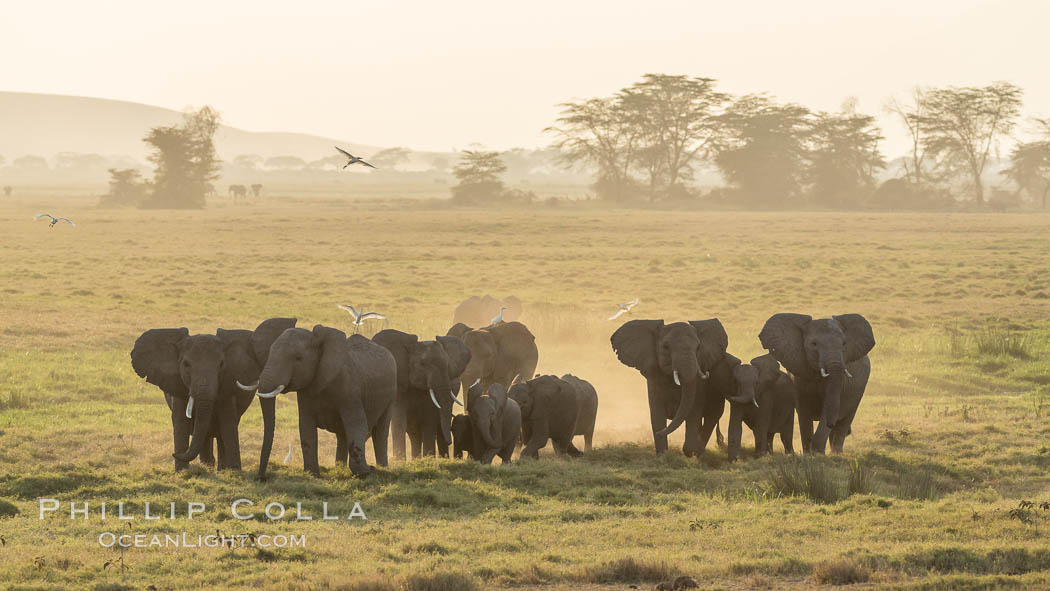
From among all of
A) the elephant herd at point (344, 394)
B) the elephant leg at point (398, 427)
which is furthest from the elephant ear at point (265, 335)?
the elephant leg at point (398, 427)

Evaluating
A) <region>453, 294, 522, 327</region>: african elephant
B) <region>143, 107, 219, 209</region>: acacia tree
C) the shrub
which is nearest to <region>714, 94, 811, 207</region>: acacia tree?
<region>143, 107, 219, 209</region>: acacia tree

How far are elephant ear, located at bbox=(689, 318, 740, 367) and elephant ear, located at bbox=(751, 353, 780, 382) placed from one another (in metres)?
0.49

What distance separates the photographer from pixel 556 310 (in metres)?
29.1

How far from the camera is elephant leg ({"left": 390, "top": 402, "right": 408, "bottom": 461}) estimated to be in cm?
1440

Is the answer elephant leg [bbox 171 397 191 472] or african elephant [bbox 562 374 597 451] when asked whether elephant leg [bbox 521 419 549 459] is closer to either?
african elephant [bbox 562 374 597 451]

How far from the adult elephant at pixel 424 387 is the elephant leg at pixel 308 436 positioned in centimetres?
145

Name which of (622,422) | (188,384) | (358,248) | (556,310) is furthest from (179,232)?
(188,384)

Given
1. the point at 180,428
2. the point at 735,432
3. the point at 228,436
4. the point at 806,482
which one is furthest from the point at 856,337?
the point at 180,428

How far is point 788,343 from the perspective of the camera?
47.8 feet

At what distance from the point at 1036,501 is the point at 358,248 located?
1540 inches

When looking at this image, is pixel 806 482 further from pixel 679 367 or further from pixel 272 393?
pixel 272 393

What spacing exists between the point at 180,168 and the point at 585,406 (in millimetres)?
70992

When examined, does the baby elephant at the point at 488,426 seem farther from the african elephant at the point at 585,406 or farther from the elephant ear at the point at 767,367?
the elephant ear at the point at 767,367

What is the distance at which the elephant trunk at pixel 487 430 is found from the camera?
13637mm
